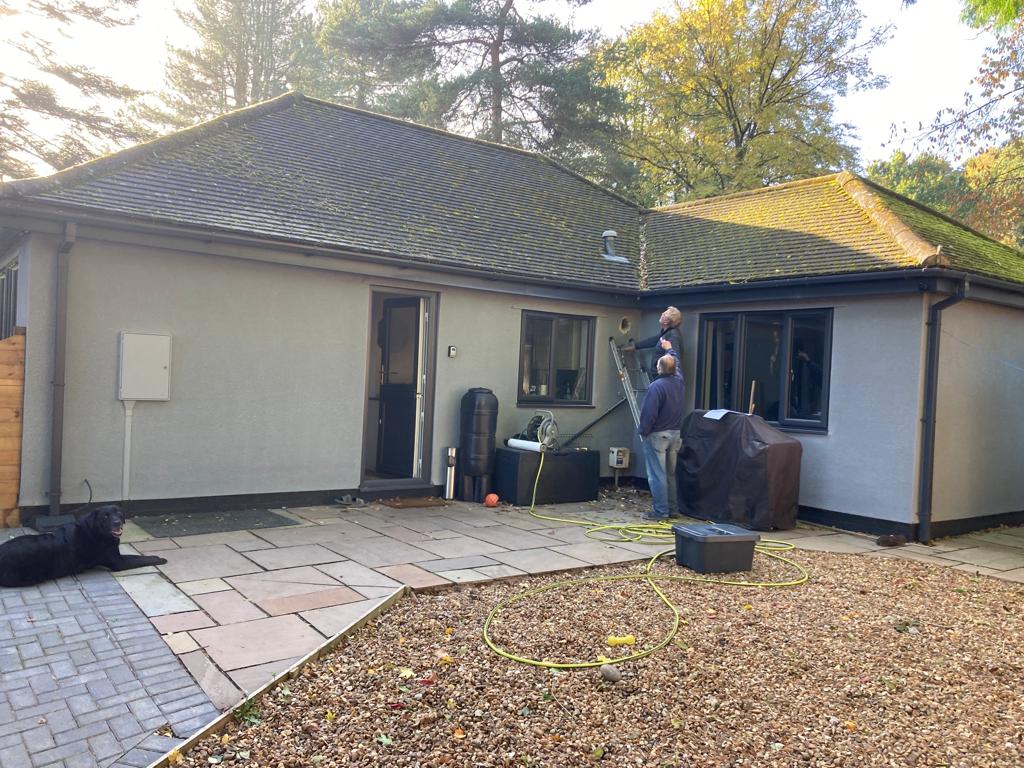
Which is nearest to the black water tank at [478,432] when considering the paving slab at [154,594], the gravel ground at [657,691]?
the gravel ground at [657,691]

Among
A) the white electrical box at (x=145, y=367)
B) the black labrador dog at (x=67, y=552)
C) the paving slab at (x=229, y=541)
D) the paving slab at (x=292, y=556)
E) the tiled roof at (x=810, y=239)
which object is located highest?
the tiled roof at (x=810, y=239)

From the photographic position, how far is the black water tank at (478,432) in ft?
30.3

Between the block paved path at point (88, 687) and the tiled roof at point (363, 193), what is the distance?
12.6 feet

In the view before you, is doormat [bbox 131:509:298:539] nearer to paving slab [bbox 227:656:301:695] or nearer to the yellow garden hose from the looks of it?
the yellow garden hose

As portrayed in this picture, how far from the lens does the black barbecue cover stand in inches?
324

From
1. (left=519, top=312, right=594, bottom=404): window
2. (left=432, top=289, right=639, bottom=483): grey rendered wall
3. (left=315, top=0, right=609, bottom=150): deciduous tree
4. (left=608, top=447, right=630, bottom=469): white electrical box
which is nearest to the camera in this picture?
(left=432, top=289, right=639, bottom=483): grey rendered wall

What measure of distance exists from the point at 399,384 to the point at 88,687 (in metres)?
6.51

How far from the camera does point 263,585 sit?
17.5ft

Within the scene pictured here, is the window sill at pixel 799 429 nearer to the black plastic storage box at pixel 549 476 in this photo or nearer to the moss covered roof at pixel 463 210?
the moss covered roof at pixel 463 210

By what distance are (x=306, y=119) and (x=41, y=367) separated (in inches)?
224

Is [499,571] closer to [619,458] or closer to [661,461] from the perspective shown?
[661,461]

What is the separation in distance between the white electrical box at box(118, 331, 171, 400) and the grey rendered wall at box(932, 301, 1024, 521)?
8.01 metres

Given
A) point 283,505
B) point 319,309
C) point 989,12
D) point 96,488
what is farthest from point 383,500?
point 989,12

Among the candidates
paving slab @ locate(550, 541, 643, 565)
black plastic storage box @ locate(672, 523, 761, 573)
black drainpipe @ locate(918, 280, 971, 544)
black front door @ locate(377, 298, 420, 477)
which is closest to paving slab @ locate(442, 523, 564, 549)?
paving slab @ locate(550, 541, 643, 565)
